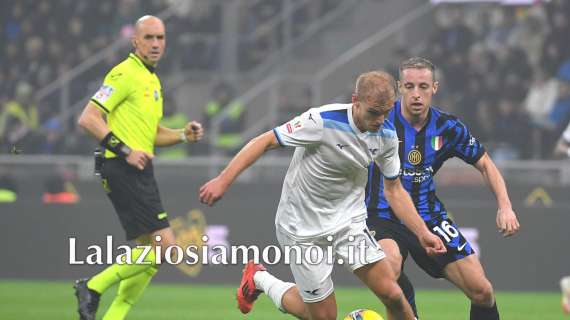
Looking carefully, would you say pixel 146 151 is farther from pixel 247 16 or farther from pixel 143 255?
pixel 247 16

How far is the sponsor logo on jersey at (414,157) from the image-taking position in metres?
7.67

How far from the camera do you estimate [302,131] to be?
22.0 feet

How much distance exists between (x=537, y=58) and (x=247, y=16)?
491cm

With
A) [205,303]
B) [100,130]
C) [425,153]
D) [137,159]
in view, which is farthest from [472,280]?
[205,303]

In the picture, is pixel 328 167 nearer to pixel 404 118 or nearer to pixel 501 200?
pixel 404 118

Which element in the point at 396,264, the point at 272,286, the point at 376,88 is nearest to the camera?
the point at 376,88

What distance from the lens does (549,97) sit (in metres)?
17.2

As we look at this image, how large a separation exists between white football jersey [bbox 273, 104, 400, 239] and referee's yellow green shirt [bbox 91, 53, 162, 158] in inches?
74.9

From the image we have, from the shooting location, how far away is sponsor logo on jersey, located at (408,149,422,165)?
25.2 ft

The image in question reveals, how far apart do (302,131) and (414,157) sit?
125 cm

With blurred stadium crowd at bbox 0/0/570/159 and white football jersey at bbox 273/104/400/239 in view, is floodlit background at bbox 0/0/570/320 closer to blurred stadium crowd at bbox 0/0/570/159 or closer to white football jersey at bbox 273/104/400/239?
blurred stadium crowd at bbox 0/0/570/159

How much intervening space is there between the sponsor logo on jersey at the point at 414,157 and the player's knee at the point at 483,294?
914 millimetres

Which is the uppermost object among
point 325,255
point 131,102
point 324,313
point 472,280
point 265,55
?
point 131,102

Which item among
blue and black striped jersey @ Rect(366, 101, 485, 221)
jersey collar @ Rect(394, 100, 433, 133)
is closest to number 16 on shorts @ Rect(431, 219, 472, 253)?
blue and black striped jersey @ Rect(366, 101, 485, 221)
